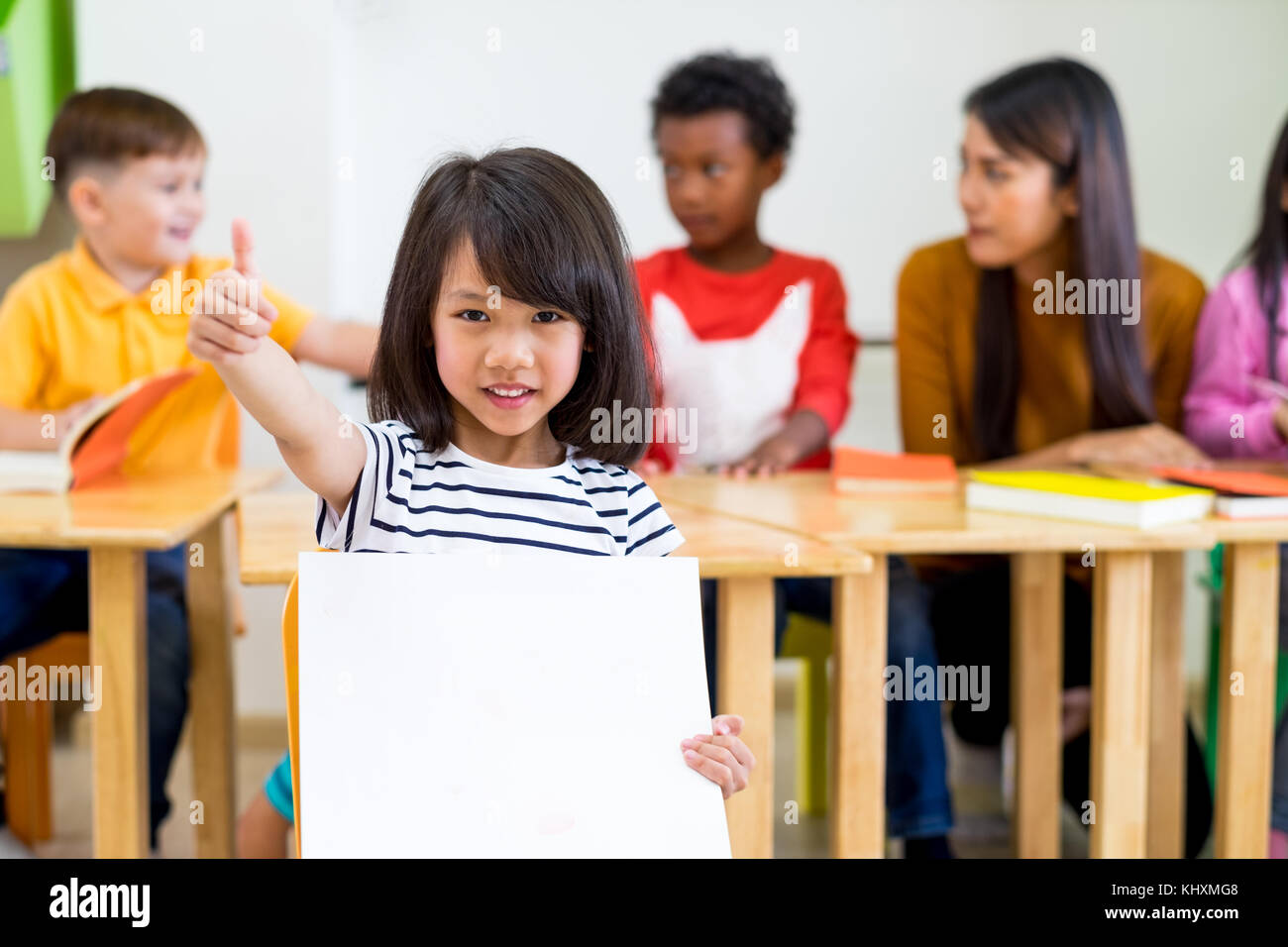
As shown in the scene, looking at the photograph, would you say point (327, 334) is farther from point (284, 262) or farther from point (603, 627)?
point (603, 627)

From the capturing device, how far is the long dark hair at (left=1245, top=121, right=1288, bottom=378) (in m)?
1.67

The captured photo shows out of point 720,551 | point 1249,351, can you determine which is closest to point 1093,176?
point 1249,351

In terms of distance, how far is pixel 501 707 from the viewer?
704mm

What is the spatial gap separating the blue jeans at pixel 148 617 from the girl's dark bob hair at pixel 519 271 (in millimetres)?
825

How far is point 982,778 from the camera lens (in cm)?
206

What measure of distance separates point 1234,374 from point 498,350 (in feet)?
4.26

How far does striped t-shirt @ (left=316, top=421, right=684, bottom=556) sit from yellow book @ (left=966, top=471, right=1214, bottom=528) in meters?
0.58

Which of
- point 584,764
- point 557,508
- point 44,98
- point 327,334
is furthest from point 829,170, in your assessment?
point 584,764

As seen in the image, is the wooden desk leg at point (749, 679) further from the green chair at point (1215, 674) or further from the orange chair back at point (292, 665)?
the green chair at point (1215, 674)

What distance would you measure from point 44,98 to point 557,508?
5.49 feet

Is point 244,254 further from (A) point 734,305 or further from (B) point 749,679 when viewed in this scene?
(A) point 734,305

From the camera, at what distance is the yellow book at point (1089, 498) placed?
122cm

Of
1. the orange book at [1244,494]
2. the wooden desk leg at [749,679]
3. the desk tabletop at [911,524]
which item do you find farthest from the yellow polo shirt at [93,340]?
the orange book at [1244,494]
